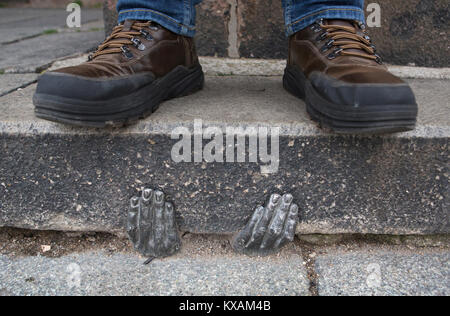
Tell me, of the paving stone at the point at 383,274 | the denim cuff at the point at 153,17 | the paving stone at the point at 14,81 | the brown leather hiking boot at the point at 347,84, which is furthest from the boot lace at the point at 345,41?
the paving stone at the point at 14,81

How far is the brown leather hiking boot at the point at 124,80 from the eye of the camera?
2.35 feet

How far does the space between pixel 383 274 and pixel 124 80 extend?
645 millimetres

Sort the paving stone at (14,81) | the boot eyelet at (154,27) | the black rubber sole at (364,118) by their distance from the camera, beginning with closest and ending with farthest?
the black rubber sole at (364,118) < the boot eyelet at (154,27) < the paving stone at (14,81)

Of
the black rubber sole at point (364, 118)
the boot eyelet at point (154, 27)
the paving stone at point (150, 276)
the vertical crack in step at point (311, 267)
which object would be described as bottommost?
the paving stone at point (150, 276)

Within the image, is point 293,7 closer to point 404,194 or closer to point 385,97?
point 385,97

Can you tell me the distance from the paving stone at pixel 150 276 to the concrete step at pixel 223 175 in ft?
0.24

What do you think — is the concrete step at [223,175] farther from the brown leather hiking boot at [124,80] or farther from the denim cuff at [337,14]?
the denim cuff at [337,14]

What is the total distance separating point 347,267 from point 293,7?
1.99 feet

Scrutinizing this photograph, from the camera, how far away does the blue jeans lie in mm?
884

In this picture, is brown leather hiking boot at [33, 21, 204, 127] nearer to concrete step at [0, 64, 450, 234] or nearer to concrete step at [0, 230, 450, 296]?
concrete step at [0, 64, 450, 234]

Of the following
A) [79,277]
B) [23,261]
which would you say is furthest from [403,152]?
[23,261]

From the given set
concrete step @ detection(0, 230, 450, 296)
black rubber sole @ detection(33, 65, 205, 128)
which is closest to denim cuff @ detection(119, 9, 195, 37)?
black rubber sole @ detection(33, 65, 205, 128)

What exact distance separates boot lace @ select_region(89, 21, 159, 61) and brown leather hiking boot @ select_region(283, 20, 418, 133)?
1.18ft

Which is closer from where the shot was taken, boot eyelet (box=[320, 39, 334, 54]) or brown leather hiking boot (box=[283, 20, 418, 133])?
brown leather hiking boot (box=[283, 20, 418, 133])
